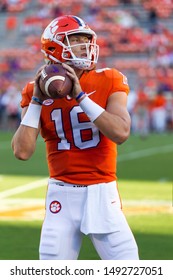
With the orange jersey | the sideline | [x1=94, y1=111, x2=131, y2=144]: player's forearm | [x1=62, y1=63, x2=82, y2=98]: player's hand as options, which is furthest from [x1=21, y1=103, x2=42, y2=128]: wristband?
the sideline

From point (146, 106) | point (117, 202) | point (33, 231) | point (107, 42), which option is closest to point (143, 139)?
point (146, 106)

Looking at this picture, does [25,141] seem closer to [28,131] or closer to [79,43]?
[28,131]

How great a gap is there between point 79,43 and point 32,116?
0.46m

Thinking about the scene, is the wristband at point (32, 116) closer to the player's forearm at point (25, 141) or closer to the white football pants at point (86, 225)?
the player's forearm at point (25, 141)

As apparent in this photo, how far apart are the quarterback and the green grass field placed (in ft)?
7.64

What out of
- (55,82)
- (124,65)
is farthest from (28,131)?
(124,65)

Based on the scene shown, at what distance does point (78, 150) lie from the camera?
409cm

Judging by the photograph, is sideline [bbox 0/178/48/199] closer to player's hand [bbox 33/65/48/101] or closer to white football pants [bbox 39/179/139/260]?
white football pants [bbox 39/179/139/260]

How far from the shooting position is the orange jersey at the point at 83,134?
4.05 metres

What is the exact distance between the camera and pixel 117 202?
4090 mm

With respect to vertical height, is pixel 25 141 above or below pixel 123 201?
above

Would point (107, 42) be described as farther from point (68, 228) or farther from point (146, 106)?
point (68, 228)

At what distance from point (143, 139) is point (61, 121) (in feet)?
57.7

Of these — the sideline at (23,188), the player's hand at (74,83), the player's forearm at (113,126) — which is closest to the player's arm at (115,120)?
the player's forearm at (113,126)
